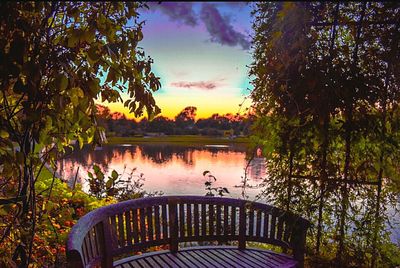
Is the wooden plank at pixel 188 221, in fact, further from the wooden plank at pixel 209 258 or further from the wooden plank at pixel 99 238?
the wooden plank at pixel 99 238

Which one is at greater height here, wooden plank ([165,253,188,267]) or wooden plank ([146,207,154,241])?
wooden plank ([146,207,154,241])

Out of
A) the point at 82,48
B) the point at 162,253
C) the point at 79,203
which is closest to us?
the point at 82,48

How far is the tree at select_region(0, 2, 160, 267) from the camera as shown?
1897mm

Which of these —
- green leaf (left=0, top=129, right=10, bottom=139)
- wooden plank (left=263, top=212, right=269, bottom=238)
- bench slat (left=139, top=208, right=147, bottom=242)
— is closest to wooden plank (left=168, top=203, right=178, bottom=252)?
bench slat (left=139, top=208, right=147, bottom=242)

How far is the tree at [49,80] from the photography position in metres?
1.90

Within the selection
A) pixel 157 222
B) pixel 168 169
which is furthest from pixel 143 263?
pixel 168 169

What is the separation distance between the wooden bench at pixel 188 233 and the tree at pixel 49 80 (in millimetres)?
576

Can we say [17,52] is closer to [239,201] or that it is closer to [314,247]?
[239,201]

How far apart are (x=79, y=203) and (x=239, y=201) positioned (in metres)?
3.43

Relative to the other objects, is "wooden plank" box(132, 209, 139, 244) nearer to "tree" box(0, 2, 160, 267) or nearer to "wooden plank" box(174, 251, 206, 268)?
"wooden plank" box(174, 251, 206, 268)

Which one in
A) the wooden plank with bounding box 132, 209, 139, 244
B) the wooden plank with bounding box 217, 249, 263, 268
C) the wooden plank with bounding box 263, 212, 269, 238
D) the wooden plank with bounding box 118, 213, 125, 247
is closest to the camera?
the wooden plank with bounding box 217, 249, 263, 268

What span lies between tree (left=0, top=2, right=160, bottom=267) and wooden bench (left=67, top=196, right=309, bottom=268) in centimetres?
58

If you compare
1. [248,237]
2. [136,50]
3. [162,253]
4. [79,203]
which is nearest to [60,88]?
[136,50]

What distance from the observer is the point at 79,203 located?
20.0ft
